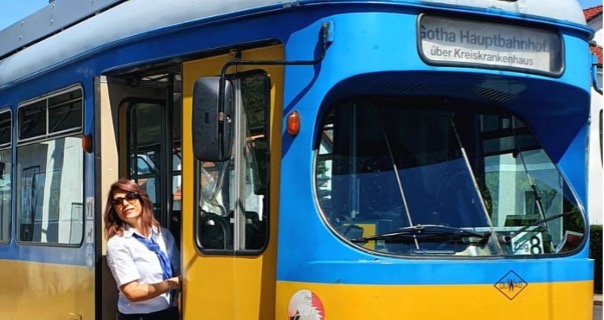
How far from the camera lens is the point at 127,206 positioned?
4980 millimetres

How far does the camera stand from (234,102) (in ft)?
14.7

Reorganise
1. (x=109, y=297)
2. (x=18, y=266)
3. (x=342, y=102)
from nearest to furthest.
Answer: (x=342, y=102)
(x=109, y=297)
(x=18, y=266)

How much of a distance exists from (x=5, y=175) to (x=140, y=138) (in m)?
2.20

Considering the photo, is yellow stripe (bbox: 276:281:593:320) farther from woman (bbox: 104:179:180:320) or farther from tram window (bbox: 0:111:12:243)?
tram window (bbox: 0:111:12:243)

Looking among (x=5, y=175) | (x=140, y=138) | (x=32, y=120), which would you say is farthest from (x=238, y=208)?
(x=5, y=175)

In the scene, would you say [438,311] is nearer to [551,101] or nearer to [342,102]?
[342,102]

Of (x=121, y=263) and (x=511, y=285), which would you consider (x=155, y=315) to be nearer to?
(x=121, y=263)

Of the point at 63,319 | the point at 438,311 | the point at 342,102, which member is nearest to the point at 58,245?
the point at 63,319

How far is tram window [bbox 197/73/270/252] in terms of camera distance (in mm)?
4496

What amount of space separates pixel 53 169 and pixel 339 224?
9.13 ft

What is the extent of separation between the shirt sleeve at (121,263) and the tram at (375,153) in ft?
0.96

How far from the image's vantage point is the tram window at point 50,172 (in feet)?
19.3

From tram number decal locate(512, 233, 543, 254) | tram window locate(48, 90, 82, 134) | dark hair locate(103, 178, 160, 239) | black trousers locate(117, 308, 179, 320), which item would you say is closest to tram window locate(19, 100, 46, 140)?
tram window locate(48, 90, 82, 134)

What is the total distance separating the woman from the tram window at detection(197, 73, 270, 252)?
1.43 ft
